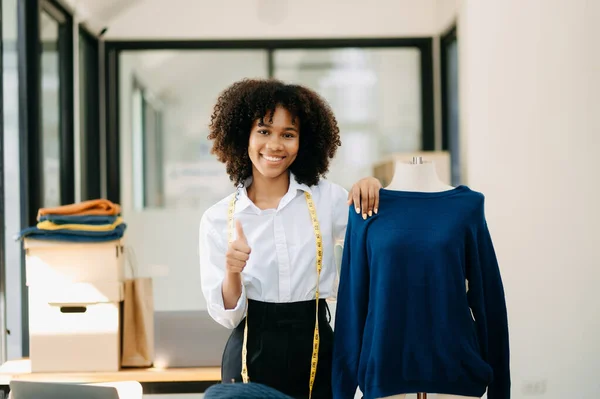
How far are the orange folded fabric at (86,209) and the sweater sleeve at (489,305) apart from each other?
4.78 feet

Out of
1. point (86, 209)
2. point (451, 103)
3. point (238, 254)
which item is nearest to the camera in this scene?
point (238, 254)

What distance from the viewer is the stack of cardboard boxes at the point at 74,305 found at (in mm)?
2674

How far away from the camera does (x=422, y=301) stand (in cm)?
175

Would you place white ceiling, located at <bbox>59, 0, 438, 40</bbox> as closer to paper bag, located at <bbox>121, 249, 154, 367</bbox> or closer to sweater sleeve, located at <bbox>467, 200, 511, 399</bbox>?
paper bag, located at <bbox>121, 249, 154, 367</bbox>

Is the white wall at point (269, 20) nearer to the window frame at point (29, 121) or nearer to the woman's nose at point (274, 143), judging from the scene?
the window frame at point (29, 121)

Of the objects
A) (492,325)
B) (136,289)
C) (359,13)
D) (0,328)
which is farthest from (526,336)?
(359,13)

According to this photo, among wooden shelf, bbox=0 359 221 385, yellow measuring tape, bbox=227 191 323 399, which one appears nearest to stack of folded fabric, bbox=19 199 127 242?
wooden shelf, bbox=0 359 221 385

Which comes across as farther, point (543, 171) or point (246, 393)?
point (543, 171)

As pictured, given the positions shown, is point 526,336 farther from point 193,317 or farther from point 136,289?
point 136,289

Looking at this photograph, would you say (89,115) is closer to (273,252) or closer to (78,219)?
(78,219)

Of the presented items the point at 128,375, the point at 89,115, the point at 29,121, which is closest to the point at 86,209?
the point at 128,375

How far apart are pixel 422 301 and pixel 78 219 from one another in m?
1.48

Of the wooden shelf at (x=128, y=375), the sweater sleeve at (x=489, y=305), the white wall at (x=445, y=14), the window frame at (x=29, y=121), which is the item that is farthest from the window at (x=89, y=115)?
the sweater sleeve at (x=489, y=305)

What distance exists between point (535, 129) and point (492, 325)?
1.57m
